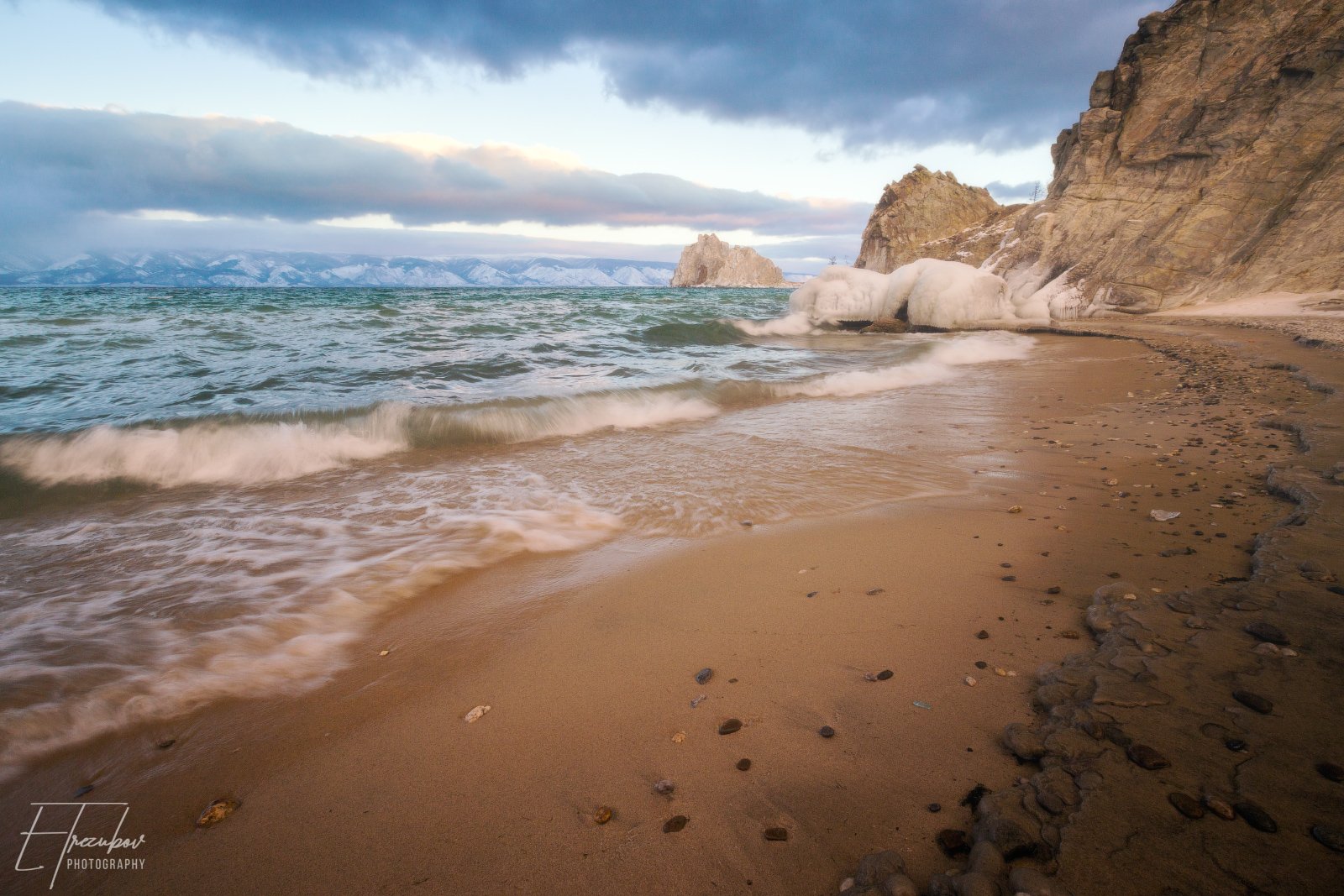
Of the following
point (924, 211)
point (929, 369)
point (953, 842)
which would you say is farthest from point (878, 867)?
point (924, 211)

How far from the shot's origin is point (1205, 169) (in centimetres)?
1806

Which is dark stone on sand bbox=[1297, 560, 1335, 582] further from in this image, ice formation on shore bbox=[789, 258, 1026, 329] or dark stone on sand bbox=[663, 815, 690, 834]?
ice formation on shore bbox=[789, 258, 1026, 329]

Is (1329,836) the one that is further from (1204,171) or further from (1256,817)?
(1204,171)

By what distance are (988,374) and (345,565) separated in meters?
10.4

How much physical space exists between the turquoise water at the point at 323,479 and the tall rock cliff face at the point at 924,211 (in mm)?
42199

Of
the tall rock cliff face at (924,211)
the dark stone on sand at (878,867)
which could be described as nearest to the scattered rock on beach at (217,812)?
the dark stone on sand at (878,867)

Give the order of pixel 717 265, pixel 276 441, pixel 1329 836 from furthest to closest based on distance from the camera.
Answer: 1. pixel 717 265
2. pixel 276 441
3. pixel 1329 836

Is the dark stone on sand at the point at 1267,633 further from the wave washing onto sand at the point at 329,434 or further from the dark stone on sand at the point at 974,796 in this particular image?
the wave washing onto sand at the point at 329,434

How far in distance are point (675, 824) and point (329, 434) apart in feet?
19.2

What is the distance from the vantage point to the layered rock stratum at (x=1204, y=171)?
53.4ft

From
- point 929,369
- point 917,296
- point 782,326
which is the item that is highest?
point 917,296

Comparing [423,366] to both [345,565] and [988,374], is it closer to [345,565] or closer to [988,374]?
[345,565]

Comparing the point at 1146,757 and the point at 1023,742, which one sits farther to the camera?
the point at 1023,742

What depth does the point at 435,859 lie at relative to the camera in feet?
4.85
